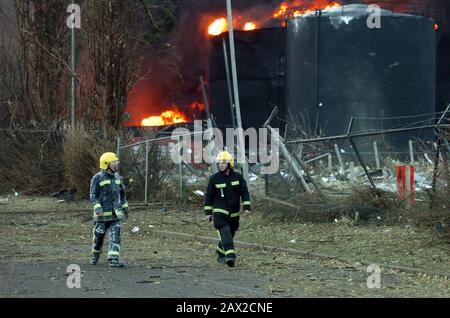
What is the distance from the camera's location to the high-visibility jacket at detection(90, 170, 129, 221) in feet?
40.1

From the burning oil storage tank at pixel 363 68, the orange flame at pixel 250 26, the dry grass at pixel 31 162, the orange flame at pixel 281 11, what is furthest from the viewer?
the orange flame at pixel 281 11

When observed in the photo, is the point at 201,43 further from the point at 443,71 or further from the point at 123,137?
the point at 123,137

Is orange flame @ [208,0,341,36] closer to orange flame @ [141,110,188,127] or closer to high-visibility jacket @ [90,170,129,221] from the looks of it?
orange flame @ [141,110,188,127]

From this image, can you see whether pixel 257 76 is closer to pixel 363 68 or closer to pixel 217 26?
pixel 217 26

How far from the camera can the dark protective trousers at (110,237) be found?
11992 millimetres

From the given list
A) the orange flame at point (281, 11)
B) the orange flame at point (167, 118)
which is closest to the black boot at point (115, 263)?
the orange flame at point (281, 11)

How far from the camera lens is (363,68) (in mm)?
37062

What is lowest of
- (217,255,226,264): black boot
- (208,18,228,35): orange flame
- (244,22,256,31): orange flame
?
(217,255,226,264): black boot

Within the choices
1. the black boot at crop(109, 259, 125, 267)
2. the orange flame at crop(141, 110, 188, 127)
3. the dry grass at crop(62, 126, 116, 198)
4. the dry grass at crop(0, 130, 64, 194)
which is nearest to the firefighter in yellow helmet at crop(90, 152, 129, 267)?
the black boot at crop(109, 259, 125, 267)

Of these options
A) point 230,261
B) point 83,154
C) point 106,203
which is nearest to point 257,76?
point 83,154

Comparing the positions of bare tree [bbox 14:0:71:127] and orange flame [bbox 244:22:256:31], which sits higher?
orange flame [bbox 244:22:256:31]

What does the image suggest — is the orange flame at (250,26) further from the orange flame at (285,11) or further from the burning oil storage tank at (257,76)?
the burning oil storage tank at (257,76)

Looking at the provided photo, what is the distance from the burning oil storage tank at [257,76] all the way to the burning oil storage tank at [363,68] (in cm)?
607

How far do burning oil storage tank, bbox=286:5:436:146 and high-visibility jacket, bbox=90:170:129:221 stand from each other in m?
25.0
